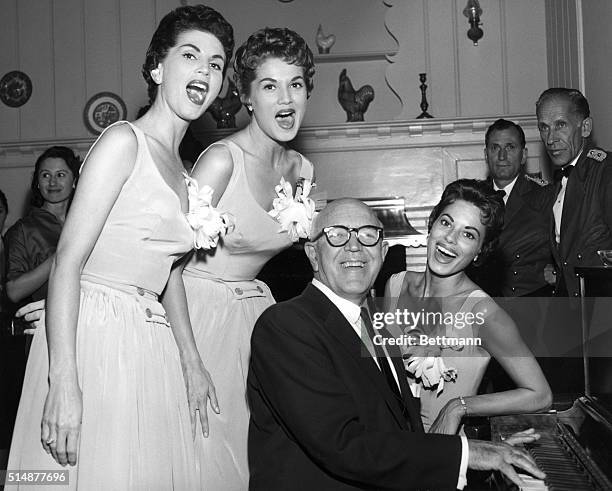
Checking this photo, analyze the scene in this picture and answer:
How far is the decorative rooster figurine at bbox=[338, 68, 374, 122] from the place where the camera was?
6.65 metres

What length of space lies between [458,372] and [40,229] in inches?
103

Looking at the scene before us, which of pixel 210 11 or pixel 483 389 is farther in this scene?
pixel 483 389

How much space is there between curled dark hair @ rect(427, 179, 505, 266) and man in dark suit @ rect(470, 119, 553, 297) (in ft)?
6.13

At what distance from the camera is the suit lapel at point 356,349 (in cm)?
188

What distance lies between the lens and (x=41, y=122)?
7.21 meters

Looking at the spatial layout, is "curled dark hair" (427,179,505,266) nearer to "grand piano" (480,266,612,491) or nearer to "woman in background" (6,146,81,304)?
"grand piano" (480,266,612,491)

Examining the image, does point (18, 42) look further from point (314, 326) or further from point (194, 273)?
point (314, 326)

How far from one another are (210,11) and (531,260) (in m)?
2.93

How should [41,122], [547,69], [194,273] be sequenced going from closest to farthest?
[194,273]
[547,69]
[41,122]

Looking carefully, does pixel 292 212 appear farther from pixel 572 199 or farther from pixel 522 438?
pixel 572 199

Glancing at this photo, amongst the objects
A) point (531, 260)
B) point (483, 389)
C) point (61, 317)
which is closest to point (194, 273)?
point (61, 317)

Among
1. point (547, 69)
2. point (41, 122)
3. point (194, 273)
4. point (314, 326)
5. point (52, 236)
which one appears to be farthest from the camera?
point (41, 122)

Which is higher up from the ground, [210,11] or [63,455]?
[210,11]

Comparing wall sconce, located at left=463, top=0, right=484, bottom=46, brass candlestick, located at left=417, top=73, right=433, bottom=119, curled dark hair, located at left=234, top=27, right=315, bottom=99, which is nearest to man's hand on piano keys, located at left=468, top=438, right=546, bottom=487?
curled dark hair, located at left=234, top=27, right=315, bottom=99
